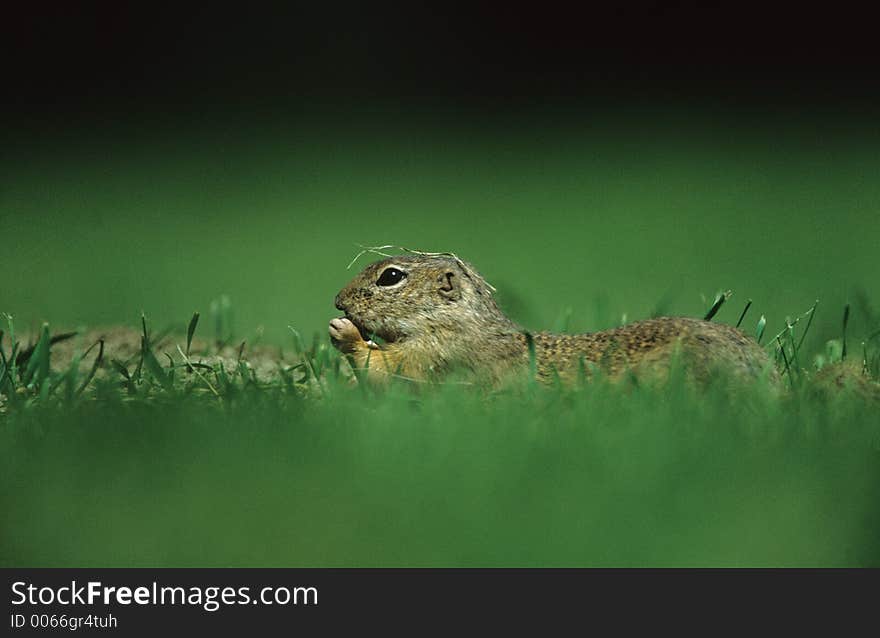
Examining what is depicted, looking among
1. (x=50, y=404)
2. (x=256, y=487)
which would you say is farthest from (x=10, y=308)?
(x=256, y=487)

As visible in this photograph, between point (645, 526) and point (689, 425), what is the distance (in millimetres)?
581

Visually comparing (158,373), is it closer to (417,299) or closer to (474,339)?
(417,299)

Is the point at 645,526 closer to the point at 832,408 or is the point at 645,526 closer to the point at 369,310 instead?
the point at 832,408

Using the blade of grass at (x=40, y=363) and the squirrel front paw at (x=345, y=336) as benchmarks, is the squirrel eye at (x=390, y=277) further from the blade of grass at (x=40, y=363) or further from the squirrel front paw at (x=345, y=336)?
the blade of grass at (x=40, y=363)

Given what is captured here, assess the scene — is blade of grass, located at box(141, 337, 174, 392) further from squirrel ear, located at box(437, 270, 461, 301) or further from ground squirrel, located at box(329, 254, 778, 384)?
squirrel ear, located at box(437, 270, 461, 301)

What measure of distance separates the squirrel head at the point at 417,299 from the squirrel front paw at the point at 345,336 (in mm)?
56

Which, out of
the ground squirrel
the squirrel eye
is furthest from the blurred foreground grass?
the squirrel eye

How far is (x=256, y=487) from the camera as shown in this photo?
2.87 meters

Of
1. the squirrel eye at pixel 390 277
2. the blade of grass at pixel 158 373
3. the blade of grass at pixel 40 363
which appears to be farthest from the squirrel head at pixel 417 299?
the blade of grass at pixel 40 363

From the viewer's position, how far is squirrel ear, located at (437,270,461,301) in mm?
4246

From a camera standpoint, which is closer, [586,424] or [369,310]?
[586,424]

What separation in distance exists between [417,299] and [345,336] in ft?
0.89

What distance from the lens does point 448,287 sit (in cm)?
426

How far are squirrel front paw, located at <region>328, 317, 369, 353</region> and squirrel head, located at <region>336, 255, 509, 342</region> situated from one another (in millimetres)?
56
